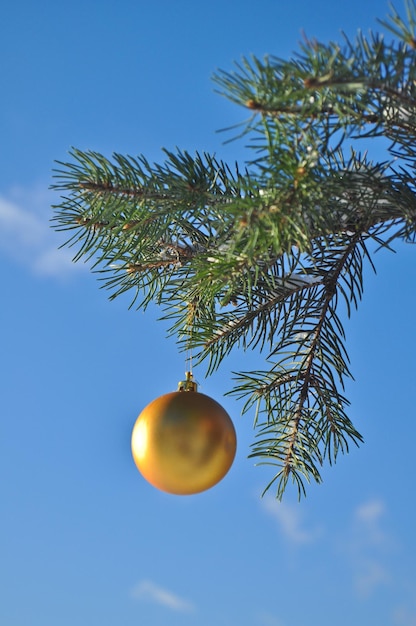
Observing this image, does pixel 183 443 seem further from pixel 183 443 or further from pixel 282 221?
pixel 282 221

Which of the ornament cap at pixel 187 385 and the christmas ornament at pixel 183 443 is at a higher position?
the ornament cap at pixel 187 385

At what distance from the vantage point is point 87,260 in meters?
1.37

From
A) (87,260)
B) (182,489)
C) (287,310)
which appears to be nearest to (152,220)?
(87,260)

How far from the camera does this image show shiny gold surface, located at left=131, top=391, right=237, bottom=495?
125 centimetres

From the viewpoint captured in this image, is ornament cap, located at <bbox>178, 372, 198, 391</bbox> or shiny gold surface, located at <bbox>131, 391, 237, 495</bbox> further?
ornament cap, located at <bbox>178, 372, 198, 391</bbox>

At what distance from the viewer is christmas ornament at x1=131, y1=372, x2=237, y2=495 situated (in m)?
1.25

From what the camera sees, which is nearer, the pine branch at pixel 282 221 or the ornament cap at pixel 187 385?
the pine branch at pixel 282 221

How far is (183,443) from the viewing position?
1.25 meters

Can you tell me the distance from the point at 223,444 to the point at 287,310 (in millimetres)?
275

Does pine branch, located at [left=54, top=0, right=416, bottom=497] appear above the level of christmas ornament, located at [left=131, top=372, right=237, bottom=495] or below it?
above

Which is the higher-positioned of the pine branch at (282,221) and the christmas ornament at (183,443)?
the pine branch at (282,221)

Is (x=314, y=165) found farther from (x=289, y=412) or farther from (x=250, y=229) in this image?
(x=289, y=412)

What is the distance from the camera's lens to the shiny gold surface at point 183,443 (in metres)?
1.25

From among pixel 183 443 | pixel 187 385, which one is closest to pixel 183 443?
pixel 183 443
